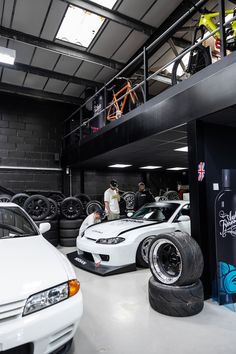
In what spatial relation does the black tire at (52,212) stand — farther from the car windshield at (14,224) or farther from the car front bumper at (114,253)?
the car windshield at (14,224)

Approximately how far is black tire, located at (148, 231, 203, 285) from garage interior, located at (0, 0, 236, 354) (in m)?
0.34

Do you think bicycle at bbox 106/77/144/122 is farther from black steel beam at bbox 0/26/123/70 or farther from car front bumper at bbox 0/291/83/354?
car front bumper at bbox 0/291/83/354

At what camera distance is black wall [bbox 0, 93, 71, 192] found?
28.3 ft

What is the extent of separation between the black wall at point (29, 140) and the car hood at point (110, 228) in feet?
16.3

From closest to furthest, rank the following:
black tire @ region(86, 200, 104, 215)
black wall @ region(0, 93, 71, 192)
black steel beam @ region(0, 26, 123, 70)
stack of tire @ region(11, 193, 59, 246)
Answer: black steel beam @ region(0, 26, 123, 70) < stack of tire @ region(11, 193, 59, 246) < black tire @ region(86, 200, 104, 215) < black wall @ region(0, 93, 71, 192)

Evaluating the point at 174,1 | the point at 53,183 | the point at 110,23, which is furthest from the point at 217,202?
the point at 53,183

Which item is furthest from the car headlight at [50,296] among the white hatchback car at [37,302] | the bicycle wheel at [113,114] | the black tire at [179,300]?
the bicycle wheel at [113,114]

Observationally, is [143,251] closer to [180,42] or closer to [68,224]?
[68,224]

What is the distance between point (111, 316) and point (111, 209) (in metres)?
3.73

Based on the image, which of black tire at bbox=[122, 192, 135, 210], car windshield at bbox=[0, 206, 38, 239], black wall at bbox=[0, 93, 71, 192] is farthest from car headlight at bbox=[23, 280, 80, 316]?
black wall at bbox=[0, 93, 71, 192]

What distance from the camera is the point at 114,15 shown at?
A: 17.8 ft

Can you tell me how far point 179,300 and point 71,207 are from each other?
4607mm

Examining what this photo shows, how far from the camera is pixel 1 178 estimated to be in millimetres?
8414

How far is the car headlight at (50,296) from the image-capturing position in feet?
5.16
